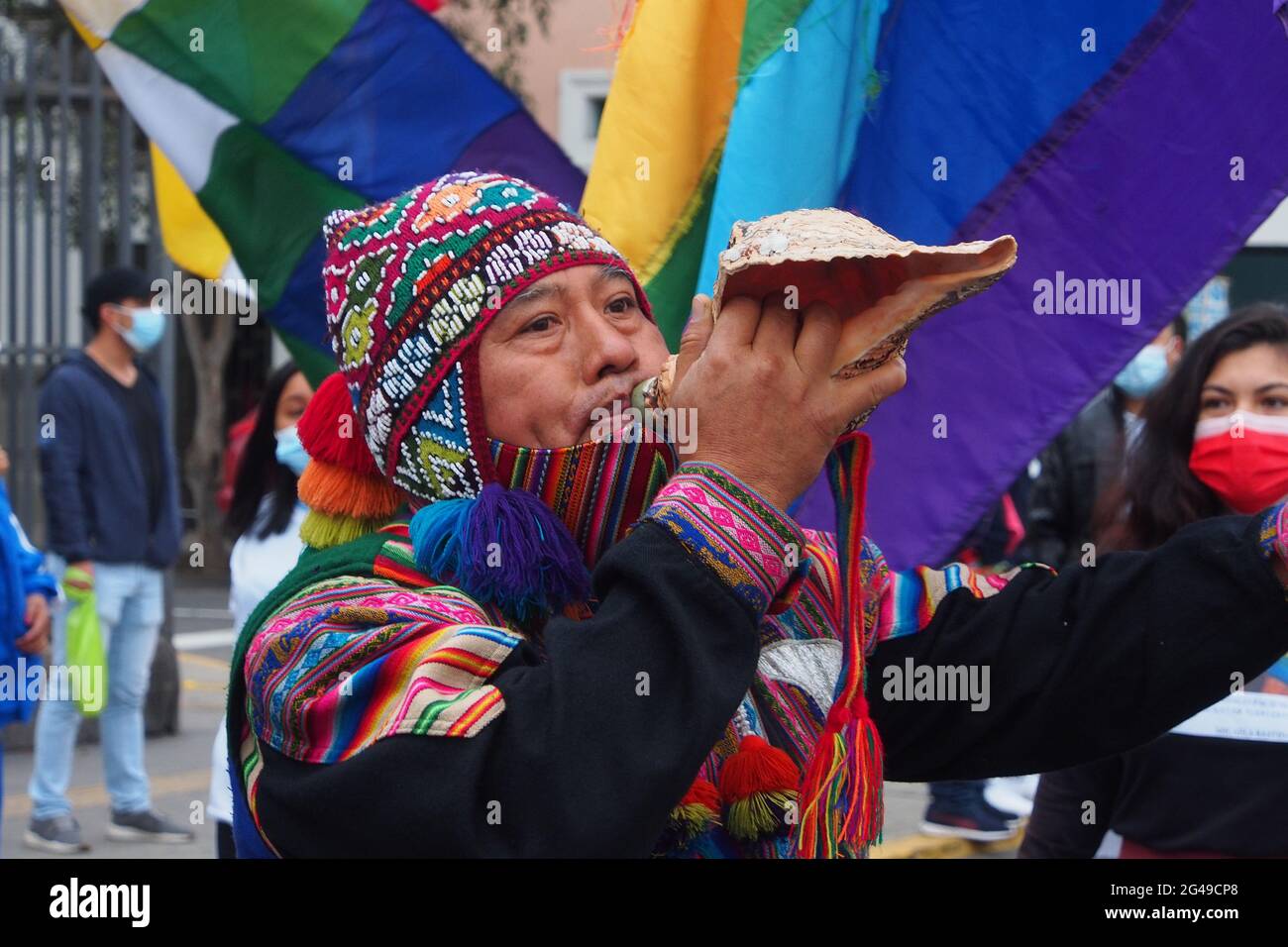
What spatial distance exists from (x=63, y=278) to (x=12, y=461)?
A: 0.99m

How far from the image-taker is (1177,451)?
10.4ft

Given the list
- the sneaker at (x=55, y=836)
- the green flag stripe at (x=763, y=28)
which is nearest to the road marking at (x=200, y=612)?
the sneaker at (x=55, y=836)

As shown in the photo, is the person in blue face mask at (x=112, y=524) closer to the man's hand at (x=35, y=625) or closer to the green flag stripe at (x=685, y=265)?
the man's hand at (x=35, y=625)

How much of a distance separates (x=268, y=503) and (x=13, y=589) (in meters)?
0.84

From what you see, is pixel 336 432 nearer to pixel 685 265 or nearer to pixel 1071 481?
pixel 685 265

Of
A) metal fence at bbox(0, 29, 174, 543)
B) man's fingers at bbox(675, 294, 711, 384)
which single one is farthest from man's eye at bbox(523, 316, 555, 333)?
metal fence at bbox(0, 29, 174, 543)

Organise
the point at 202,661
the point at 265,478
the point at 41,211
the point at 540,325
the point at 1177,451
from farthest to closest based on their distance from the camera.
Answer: the point at 202,661, the point at 41,211, the point at 265,478, the point at 1177,451, the point at 540,325

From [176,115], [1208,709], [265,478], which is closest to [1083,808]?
[1208,709]

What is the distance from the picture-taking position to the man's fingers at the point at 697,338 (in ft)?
5.49

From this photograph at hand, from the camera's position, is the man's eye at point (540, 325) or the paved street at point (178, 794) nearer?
the man's eye at point (540, 325)

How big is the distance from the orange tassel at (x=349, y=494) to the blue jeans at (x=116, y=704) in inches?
176

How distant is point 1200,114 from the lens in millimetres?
2348

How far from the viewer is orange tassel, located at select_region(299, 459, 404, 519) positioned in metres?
2.06
